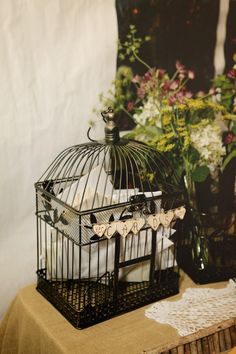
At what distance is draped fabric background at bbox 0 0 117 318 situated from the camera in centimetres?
148

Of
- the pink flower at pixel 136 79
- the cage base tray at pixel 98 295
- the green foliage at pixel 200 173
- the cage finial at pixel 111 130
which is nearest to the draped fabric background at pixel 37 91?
the pink flower at pixel 136 79

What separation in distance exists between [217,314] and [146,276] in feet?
0.79

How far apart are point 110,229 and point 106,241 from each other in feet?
0.40

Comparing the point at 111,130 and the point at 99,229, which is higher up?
the point at 111,130

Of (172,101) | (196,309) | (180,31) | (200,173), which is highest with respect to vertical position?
(180,31)

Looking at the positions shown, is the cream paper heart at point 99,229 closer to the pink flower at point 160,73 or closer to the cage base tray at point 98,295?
the cage base tray at point 98,295

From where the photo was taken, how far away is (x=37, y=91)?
5.04 feet

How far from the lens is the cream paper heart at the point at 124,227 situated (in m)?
1.28

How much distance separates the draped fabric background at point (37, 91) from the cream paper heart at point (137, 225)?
17.7 inches

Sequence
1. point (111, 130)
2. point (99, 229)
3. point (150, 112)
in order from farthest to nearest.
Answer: point (150, 112), point (111, 130), point (99, 229)

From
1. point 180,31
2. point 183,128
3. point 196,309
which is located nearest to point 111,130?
point 183,128

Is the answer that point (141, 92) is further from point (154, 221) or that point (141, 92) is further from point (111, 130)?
point (154, 221)

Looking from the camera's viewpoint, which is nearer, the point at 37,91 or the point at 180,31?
the point at 37,91

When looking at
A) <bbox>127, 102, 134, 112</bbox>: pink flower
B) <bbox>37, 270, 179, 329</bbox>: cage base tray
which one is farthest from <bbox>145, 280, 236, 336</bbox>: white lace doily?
<bbox>127, 102, 134, 112</bbox>: pink flower
